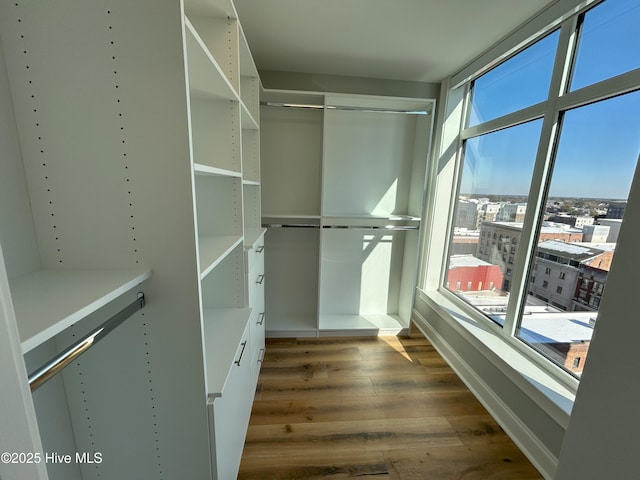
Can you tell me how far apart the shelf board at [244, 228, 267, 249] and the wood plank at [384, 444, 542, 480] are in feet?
4.96

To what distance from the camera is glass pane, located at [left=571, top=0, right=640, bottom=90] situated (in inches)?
48.4

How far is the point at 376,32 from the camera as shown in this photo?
176 centimetres

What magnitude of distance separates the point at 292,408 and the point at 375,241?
1735mm

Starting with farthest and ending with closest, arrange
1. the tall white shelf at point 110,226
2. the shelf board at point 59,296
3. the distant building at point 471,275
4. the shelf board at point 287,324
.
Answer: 1. the shelf board at point 287,324
2. the distant building at point 471,275
3. the tall white shelf at point 110,226
4. the shelf board at point 59,296

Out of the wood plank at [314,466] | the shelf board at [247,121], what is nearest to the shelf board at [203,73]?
the shelf board at [247,121]

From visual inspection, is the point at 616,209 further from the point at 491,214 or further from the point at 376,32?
the point at 376,32

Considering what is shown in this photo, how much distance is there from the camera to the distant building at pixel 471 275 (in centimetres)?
212

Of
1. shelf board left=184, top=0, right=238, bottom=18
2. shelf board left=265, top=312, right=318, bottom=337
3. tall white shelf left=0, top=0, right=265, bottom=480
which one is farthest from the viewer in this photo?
shelf board left=265, top=312, right=318, bottom=337

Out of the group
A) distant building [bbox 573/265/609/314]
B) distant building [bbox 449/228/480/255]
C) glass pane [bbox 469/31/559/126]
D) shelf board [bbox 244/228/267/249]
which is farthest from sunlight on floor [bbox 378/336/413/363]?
glass pane [bbox 469/31/559/126]

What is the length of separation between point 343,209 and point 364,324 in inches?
49.6

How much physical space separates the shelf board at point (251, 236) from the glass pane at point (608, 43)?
212 centimetres

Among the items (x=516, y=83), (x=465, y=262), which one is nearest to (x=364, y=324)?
(x=465, y=262)

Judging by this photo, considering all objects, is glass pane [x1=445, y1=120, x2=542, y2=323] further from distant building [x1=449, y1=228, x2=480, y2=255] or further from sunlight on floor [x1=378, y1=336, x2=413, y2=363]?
sunlight on floor [x1=378, y1=336, x2=413, y2=363]

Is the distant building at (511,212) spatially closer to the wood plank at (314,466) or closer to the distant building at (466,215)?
the distant building at (466,215)
